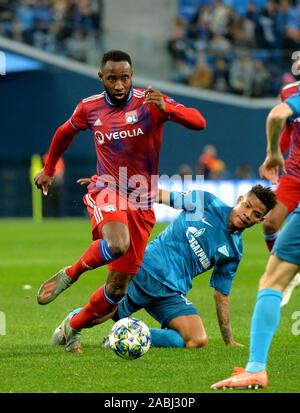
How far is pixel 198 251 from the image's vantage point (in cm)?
771

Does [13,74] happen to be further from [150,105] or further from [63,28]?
[150,105]

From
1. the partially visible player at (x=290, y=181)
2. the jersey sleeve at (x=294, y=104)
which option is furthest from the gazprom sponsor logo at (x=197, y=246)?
the jersey sleeve at (x=294, y=104)

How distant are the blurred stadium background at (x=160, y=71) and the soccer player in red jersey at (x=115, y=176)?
1705 centimetres

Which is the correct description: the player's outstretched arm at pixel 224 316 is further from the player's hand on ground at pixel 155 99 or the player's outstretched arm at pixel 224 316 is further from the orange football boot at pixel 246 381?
the orange football boot at pixel 246 381

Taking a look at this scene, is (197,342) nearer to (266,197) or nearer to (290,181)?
(266,197)

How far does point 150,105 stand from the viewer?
7582 mm

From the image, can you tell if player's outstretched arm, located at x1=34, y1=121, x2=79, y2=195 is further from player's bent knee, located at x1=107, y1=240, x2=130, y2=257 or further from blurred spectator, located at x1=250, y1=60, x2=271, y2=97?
blurred spectator, located at x1=250, y1=60, x2=271, y2=97

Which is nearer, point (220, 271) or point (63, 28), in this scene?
point (220, 271)

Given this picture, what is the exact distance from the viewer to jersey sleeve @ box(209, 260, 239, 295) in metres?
7.49

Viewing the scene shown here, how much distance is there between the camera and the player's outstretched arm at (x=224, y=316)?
290 inches

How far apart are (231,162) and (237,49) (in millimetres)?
3653

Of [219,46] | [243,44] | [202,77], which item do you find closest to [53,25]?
[202,77]

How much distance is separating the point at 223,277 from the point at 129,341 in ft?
3.60
